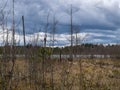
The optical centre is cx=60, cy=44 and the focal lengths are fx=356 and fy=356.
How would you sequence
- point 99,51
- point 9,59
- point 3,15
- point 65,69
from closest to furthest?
1. point 3,15
2. point 9,59
3. point 65,69
4. point 99,51

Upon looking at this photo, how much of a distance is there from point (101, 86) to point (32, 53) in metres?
3.40

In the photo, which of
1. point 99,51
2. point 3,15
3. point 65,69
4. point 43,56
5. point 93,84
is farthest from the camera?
point 99,51

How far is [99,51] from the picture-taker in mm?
53094

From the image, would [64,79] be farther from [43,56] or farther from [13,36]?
[13,36]

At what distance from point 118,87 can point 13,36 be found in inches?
210

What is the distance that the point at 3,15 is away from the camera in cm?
1062

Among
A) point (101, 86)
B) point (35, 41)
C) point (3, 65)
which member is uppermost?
point (35, 41)

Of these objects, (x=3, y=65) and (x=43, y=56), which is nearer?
(x=3, y=65)

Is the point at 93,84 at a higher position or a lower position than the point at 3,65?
lower

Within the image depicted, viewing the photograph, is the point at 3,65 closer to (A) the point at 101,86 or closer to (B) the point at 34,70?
(B) the point at 34,70

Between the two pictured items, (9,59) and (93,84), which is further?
(93,84)

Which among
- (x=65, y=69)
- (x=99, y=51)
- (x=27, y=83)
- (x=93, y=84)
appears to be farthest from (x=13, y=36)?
(x=99, y=51)

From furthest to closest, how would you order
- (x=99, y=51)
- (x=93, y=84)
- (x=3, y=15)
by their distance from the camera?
(x=99, y=51)
(x=93, y=84)
(x=3, y=15)

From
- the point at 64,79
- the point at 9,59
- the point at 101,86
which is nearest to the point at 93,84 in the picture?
the point at 101,86
